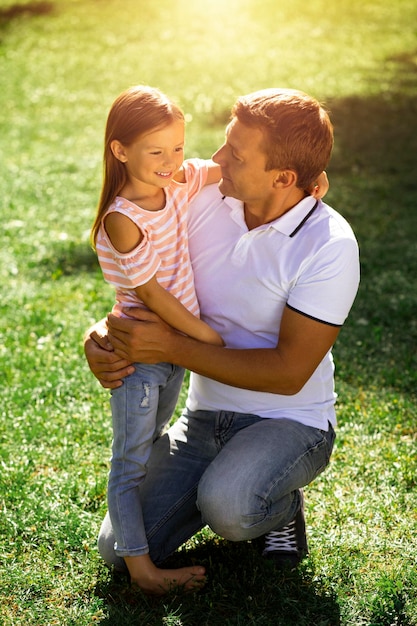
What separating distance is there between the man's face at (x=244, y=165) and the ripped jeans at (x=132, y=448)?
2.22ft

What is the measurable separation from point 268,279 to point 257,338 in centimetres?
25

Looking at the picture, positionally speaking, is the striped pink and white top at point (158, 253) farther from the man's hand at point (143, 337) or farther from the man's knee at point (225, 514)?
the man's knee at point (225, 514)

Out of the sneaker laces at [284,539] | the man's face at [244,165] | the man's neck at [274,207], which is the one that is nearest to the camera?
the man's face at [244,165]

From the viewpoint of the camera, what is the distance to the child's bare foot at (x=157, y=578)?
2.99 metres

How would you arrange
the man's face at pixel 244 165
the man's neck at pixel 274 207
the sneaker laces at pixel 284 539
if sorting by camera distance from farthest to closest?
the sneaker laces at pixel 284 539
the man's neck at pixel 274 207
the man's face at pixel 244 165

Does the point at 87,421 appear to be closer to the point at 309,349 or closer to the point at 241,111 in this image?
the point at 309,349

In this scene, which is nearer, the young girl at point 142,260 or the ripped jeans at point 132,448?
the young girl at point 142,260

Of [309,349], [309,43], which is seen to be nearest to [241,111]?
[309,349]

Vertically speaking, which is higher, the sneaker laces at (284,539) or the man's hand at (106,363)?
the man's hand at (106,363)

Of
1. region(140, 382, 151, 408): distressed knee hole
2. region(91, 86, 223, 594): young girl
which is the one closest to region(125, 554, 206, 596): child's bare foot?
region(91, 86, 223, 594): young girl

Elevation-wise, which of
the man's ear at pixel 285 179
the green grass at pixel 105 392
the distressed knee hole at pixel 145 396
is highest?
the man's ear at pixel 285 179

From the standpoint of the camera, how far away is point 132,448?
302 centimetres

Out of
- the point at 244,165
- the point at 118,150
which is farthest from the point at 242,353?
the point at 118,150

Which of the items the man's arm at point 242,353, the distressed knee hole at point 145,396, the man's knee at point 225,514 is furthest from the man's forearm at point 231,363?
the man's knee at point 225,514
